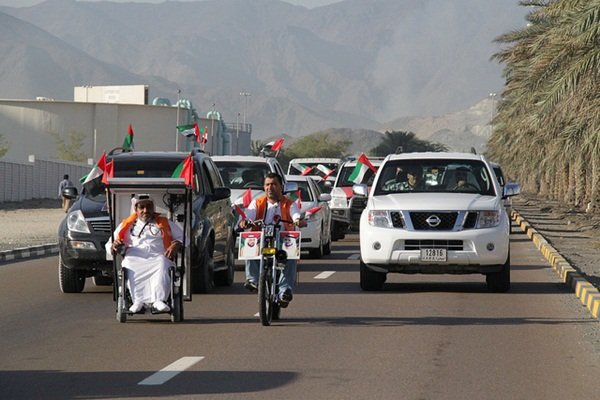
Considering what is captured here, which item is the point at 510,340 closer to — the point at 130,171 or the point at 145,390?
the point at 145,390

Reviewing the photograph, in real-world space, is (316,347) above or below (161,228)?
below

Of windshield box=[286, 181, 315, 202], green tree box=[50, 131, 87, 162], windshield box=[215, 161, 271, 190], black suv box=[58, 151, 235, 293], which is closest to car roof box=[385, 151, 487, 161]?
black suv box=[58, 151, 235, 293]

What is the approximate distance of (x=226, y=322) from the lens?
15.4m

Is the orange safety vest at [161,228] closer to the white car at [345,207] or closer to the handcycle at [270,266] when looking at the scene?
the handcycle at [270,266]

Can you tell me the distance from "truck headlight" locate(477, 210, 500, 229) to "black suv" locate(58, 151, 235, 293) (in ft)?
12.0

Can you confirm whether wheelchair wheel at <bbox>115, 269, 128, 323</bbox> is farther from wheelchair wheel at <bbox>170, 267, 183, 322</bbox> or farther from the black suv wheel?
the black suv wheel

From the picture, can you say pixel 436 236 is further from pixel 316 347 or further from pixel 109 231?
pixel 316 347

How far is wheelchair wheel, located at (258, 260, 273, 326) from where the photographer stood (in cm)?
1467

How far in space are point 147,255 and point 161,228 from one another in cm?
32

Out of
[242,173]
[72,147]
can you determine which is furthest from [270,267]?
[72,147]

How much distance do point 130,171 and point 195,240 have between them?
1.68m

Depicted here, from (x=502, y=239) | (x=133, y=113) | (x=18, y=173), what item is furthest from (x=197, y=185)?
(x=133, y=113)

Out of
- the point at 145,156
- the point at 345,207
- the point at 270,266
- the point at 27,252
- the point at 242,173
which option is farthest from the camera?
the point at 345,207

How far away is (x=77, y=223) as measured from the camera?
19266 millimetres
